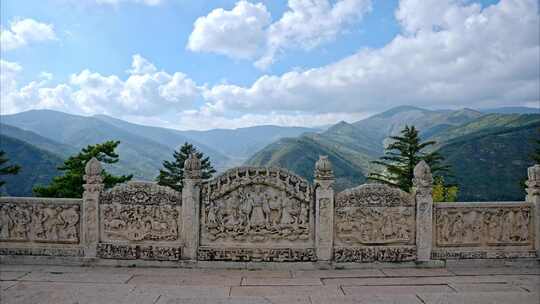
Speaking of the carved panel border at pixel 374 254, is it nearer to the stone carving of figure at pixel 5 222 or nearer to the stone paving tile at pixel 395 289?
the stone paving tile at pixel 395 289

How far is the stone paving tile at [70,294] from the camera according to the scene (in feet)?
18.7

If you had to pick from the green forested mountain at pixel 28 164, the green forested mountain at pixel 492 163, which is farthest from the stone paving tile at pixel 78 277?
the green forested mountain at pixel 28 164

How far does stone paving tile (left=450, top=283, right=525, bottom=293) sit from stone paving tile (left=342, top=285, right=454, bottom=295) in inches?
7.9

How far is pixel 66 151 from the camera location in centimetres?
16712

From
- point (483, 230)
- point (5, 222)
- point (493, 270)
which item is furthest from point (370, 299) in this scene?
point (5, 222)

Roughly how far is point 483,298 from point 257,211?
13.8 feet

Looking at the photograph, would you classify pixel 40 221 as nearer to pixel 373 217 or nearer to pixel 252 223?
pixel 252 223

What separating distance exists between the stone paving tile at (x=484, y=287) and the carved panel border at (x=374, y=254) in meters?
1.09

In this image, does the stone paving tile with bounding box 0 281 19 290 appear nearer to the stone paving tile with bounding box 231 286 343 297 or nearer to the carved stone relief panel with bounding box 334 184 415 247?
the stone paving tile with bounding box 231 286 343 297

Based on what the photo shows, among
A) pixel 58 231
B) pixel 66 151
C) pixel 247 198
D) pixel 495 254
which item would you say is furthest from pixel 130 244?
pixel 66 151

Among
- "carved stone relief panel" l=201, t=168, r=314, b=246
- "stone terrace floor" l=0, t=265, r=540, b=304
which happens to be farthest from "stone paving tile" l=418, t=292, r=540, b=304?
"carved stone relief panel" l=201, t=168, r=314, b=246

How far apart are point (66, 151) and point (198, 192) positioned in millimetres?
184894

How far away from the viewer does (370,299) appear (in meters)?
5.84

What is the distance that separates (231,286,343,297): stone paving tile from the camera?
237 inches
